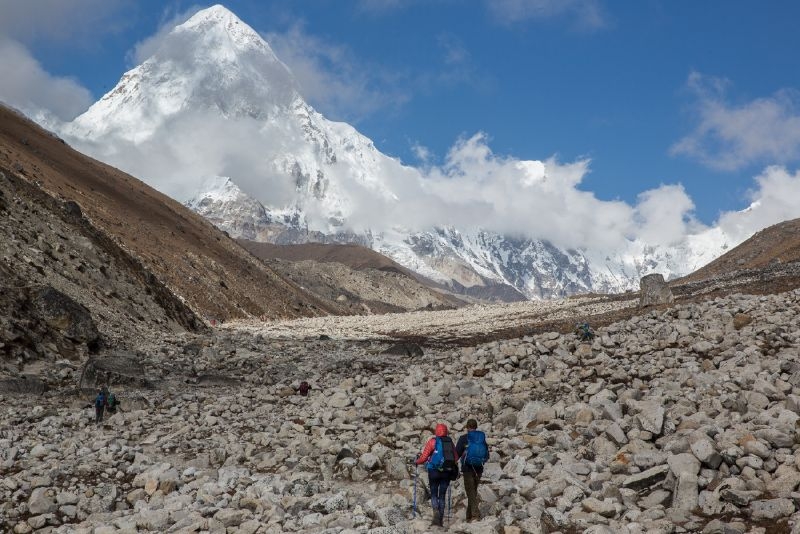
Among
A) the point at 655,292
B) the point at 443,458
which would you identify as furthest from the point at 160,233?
the point at 443,458

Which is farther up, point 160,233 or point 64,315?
point 160,233

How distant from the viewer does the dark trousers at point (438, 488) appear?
11.0 metres

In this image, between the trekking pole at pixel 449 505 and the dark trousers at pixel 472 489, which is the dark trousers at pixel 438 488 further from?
the dark trousers at pixel 472 489

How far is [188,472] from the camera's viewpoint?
1402 cm

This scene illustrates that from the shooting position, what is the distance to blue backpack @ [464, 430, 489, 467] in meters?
11.2

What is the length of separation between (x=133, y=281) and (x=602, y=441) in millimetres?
37758

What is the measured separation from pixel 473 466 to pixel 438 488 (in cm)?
73

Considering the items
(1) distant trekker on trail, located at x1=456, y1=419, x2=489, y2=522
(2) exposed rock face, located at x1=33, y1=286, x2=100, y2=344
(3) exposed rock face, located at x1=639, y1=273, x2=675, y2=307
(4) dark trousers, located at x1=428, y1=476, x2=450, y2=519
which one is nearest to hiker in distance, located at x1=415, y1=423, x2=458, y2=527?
(4) dark trousers, located at x1=428, y1=476, x2=450, y2=519

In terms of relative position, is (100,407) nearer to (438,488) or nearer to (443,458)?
(438,488)

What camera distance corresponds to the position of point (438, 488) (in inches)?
442

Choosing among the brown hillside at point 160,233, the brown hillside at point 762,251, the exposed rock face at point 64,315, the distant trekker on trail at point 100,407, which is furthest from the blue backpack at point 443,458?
the brown hillside at point 762,251

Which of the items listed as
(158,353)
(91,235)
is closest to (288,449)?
(158,353)

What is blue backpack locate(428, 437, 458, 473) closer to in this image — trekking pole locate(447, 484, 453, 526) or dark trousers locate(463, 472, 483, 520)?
dark trousers locate(463, 472, 483, 520)

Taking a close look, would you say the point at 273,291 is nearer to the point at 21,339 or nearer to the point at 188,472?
the point at 21,339
